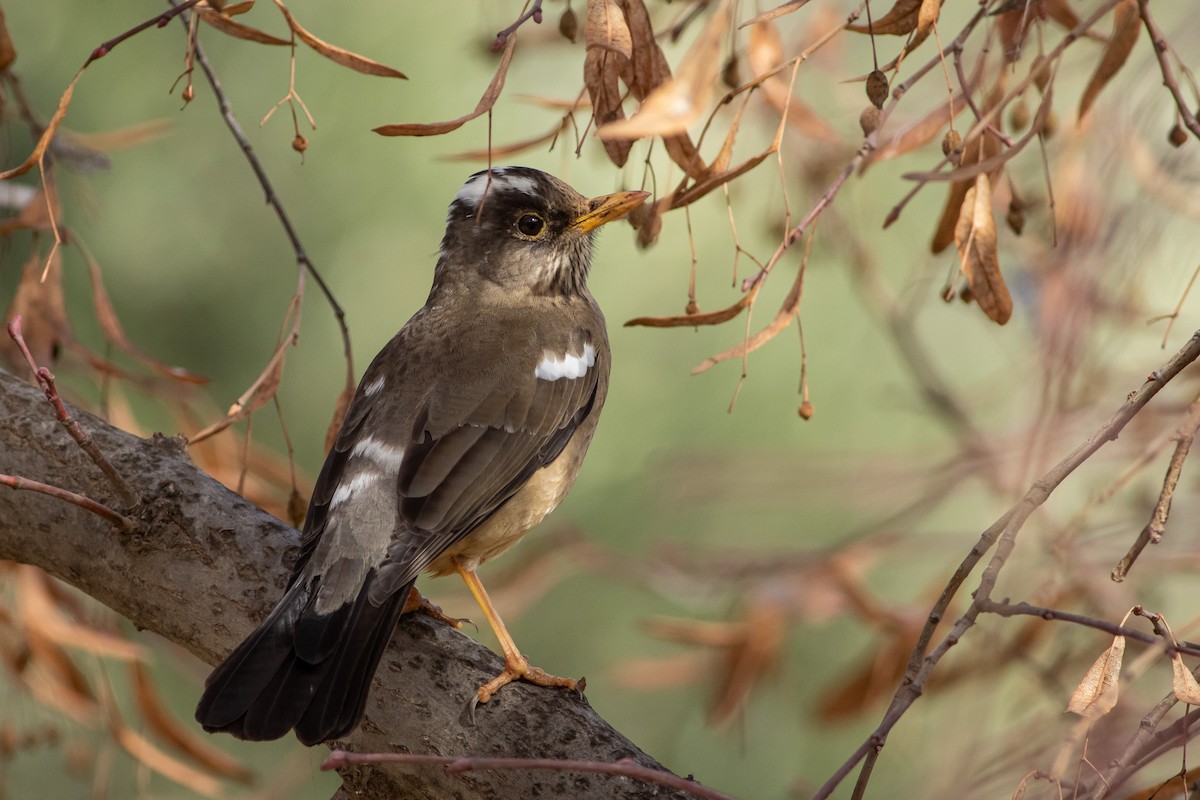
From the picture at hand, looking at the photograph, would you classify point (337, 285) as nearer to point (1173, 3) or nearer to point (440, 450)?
point (440, 450)

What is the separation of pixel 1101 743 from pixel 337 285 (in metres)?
4.84

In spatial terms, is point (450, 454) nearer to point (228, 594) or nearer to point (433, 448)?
point (433, 448)

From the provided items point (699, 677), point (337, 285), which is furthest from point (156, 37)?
point (699, 677)

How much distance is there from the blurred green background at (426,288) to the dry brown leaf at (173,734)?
2297 millimetres

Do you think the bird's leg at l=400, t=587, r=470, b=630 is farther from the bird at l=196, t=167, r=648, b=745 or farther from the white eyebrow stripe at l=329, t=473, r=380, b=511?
the white eyebrow stripe at l=329, t=473, r=380, b=511

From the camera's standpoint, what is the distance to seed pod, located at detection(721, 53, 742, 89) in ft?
9.55

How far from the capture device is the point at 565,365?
3674mm

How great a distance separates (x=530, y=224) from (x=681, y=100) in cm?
228

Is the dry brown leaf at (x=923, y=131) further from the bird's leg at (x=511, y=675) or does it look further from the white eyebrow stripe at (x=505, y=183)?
the white eyebrow stripe at (x=505, y=183)

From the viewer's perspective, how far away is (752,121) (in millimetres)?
4418

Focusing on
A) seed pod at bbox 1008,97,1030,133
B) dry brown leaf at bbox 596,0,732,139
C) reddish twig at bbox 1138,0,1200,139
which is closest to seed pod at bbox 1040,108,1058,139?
seed pod at bbox 1008,97,1030,133

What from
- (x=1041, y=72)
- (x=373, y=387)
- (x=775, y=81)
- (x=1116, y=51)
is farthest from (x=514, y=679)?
(x=1116, y=51)

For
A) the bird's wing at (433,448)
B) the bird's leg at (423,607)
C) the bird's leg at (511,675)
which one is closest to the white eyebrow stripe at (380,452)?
the bird's wing at (433,448)

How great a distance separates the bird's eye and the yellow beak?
0.34ft
